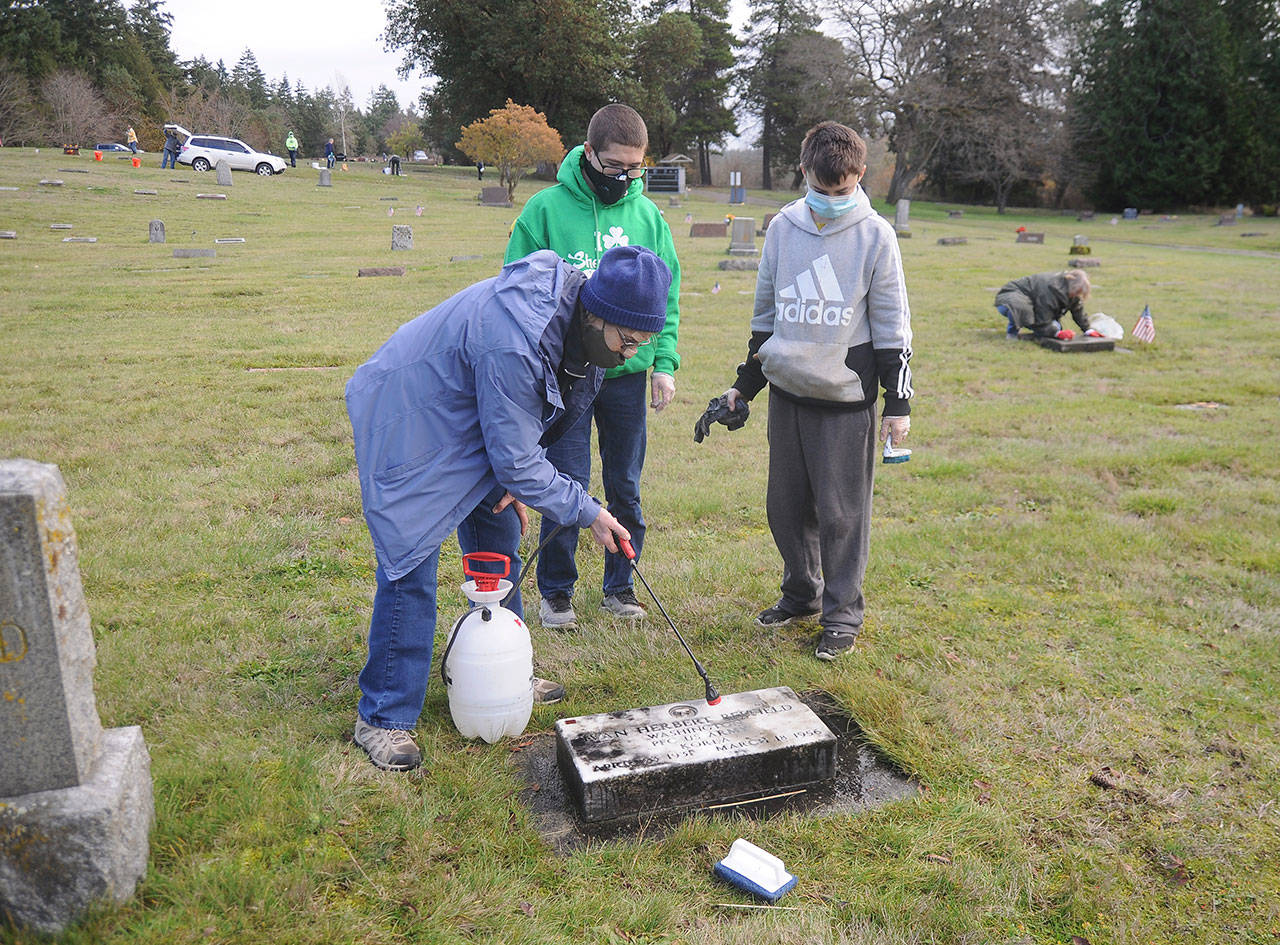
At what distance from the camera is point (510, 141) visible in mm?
32250

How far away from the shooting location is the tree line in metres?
39.4

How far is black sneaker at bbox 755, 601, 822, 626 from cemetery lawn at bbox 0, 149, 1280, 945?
3.1 inches

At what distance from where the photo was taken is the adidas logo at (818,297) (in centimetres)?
372

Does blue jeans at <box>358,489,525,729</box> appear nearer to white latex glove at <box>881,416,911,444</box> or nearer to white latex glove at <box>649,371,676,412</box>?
white latex glove at <box>649,371,676,412</box>

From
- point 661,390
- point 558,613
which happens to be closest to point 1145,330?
point 661,390

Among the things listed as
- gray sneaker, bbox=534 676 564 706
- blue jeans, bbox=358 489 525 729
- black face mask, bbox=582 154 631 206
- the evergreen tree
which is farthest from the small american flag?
the evergreen tree

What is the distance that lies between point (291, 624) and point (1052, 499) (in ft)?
15.8

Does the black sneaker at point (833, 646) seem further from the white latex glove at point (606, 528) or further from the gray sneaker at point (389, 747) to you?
the gray sneaker at point (389, 747)

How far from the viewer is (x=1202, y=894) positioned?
8.80ft

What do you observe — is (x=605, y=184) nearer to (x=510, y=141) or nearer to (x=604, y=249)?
(x=604, y=249)

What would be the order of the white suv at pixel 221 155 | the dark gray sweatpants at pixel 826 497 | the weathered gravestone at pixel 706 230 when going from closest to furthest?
the dark gray sweatpants at pixel 826 497, the weathered gravestone at pixel 706 230, the white suv at pixel 221 155

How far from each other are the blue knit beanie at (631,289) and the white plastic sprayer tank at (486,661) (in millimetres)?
1017

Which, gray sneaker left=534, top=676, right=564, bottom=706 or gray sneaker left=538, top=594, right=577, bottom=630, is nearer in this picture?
gray sneaker left=534, top=676, right=564, bottom=706

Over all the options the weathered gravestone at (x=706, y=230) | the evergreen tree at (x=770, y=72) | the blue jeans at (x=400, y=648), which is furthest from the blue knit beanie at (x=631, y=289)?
the evergreen tree at (x=770, y=72)
